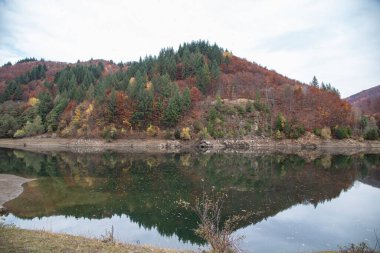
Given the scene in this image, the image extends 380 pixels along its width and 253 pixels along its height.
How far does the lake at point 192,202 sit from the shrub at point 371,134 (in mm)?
67843

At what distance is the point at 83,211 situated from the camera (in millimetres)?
28578

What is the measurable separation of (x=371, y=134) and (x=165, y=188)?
101 m

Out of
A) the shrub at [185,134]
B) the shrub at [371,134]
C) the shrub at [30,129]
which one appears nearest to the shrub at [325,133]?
the shrub at [371,134]

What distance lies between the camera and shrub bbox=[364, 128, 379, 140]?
113 meters

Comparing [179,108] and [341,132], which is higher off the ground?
[179,108]

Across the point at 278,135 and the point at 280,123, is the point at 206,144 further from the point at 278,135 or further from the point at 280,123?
the point at 280,123

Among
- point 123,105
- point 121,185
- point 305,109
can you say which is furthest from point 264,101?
point 121,185

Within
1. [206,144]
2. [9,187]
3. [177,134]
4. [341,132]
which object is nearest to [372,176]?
[9,187]

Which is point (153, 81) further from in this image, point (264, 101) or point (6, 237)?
point (6, 237)

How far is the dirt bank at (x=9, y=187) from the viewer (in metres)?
32.3

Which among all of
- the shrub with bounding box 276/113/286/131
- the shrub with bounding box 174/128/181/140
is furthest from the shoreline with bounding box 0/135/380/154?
the shrub with bounding box 276/113/286/131

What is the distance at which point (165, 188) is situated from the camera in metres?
39.0

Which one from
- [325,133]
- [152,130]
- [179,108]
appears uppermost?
[179,108]

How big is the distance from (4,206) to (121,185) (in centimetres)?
1448
